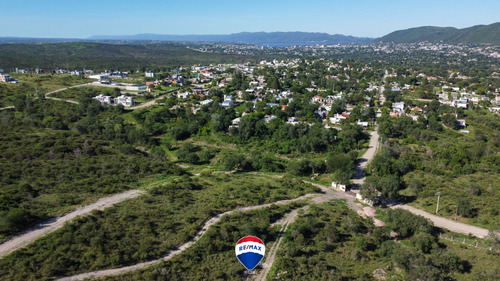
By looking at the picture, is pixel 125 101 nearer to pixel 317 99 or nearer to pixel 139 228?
pixel 317 99

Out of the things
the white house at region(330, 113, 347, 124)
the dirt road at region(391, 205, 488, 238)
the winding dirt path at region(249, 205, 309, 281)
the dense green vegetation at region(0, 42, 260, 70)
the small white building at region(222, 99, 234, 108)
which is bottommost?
the dirt road at region(391, 205, 488, 238)

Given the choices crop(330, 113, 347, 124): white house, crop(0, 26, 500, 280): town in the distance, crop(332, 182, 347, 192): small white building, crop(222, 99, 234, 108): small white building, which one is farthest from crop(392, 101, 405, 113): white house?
crop(332, 182, 347, 192): small white building

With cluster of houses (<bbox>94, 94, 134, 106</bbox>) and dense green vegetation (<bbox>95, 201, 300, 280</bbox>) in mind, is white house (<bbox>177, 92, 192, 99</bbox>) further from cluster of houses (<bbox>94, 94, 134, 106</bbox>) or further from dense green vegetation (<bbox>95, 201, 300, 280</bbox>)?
dense green vegetation (<bbox>95, 201, 300, 280</bbox>)

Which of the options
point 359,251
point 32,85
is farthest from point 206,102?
point 359,251

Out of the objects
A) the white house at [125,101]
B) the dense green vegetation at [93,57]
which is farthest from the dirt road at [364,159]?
the dense green vegetation at [93,57]

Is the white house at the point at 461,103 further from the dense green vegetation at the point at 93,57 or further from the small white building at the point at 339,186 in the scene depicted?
the dense green vegetation at the point at 93,57
